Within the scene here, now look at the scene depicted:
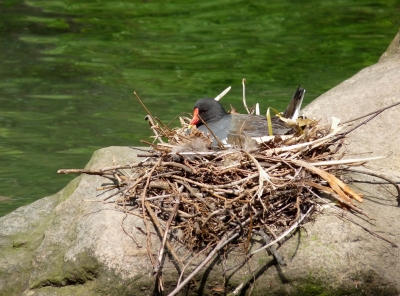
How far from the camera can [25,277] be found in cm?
480

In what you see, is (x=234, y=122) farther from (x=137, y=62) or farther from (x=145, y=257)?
(x=137, y=62)

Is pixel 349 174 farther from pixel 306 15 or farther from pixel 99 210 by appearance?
Answer: pixel 306 15

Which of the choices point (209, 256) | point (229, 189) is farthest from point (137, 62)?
point (209, 256)

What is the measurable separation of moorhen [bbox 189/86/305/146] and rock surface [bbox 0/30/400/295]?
0.76 metres

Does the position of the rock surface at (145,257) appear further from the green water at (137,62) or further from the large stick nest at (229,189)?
the green water at (137,62)

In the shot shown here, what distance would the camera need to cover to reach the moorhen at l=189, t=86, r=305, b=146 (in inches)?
209

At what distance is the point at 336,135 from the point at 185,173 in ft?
3.34

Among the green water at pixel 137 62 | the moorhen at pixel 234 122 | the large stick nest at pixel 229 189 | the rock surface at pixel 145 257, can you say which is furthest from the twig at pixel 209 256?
the green water at pixel 137 62

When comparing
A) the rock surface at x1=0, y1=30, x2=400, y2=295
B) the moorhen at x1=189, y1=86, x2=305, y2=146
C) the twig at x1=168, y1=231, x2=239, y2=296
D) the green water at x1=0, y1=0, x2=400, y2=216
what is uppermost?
the moorhen at x1=189, y1=86, x2=305, y2=146

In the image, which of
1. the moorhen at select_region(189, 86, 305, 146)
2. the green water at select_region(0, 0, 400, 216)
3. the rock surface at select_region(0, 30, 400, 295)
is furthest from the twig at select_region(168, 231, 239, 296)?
the green water at select_region(0, 0, 400, 216)

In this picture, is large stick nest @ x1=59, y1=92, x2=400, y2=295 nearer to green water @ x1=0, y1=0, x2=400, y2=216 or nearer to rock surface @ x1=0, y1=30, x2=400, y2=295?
rock surface @ x1=0, y1=30, x2=400, y2=295

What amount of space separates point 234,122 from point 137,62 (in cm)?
629

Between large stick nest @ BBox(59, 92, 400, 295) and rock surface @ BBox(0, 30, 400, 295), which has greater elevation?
large stick nest @ BBox(59, 92, 400, 295)

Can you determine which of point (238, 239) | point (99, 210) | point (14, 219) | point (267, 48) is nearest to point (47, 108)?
point (267, 48)
